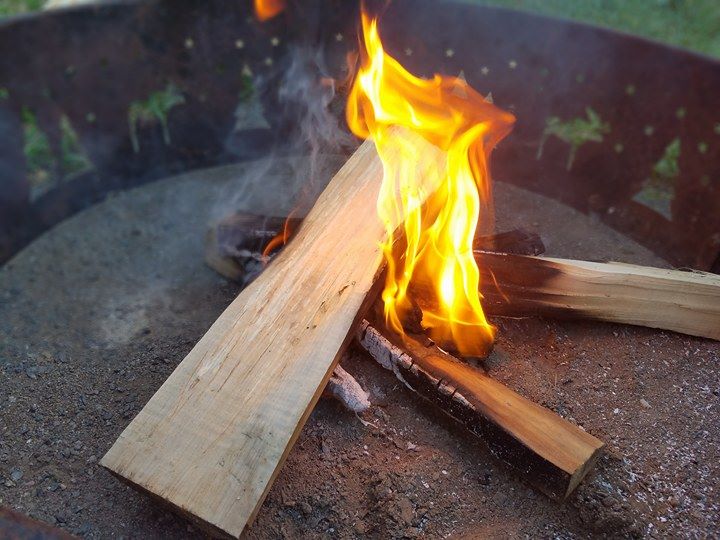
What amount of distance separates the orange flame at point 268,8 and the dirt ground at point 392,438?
1.41 meters

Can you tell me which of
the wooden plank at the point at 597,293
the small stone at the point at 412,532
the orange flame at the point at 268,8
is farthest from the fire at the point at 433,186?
the orange flame at the point at 268,8

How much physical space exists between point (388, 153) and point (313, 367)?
90 centimetres

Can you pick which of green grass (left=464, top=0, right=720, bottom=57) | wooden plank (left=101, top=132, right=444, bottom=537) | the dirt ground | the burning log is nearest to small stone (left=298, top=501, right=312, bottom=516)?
the dirt ground

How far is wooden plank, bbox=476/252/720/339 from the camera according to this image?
Result: 196 cm

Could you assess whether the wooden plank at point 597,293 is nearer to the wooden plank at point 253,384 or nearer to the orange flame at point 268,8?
the wooden plank at point 253,384

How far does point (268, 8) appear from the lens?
298cm

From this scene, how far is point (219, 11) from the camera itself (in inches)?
117

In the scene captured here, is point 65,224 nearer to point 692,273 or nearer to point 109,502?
point 109,502

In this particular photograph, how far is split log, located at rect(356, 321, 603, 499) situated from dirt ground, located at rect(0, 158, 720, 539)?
0.08m

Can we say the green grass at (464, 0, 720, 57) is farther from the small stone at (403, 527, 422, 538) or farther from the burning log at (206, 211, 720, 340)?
the small stone at (403, 527, 422, 538)

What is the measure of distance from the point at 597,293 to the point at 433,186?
2.03 feet

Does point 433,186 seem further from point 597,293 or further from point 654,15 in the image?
point 654,15

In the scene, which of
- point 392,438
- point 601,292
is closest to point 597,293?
point 601,292

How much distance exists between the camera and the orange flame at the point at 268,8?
2.97 m
